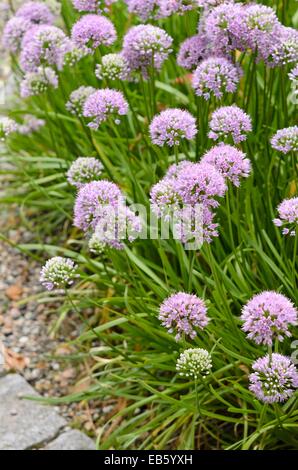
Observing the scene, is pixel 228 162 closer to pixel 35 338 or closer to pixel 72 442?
pixel 72 442

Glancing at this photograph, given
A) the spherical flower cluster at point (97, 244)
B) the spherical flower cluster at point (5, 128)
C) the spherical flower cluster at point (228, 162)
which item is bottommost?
the spherical flower cluster at point (97, 244)

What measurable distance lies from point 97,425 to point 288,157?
134 cm

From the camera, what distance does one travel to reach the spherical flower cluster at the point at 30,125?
4.23 metres

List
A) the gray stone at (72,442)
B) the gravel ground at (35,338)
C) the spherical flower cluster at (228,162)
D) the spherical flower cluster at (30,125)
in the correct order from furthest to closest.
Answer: the spherical flower cluster at (30,125) → the gravel ground at (35,338) → the gray stone at (72,442) → the spherical flower cluster at (228,162)

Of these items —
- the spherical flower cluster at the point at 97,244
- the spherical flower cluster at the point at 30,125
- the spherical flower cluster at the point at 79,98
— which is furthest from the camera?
the spherical flower cluster at the point at 30,125

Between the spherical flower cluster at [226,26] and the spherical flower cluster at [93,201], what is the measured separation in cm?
68

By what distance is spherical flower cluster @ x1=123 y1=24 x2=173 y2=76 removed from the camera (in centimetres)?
286

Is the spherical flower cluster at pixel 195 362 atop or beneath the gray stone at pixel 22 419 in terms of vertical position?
atop

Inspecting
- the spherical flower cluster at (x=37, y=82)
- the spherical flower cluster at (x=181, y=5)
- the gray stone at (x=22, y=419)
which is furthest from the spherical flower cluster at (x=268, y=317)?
the spherical flower cluster at (x=37, y=82)

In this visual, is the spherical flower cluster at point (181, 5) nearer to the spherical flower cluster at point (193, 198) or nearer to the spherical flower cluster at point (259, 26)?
the spherical flower cluster at point (259, 26)

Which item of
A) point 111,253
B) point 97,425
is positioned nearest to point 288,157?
point 111,253

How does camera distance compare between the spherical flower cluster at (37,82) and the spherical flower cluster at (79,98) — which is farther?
the spherical flower cluster at (37,82)

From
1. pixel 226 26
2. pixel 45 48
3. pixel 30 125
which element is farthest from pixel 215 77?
pixel 30 125
